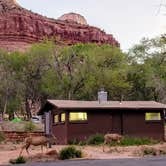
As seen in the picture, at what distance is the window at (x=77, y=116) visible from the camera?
30.4 metres

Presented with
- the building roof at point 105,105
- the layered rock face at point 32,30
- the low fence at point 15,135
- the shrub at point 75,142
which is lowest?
the shrub at point 75,142

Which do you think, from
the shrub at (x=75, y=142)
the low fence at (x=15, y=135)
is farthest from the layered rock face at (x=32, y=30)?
the shrub at (x=75, y=142)

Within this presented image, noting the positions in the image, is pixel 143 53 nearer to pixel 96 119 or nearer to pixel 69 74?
pixel 69 74

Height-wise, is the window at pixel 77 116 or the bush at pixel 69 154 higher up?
the window at pixel 77 116

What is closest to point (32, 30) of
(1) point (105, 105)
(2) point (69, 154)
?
(1) point (105, 105)

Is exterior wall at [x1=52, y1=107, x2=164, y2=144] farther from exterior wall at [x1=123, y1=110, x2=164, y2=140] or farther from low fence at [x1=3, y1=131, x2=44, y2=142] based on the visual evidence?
low fence at [x1=3, y1=131, x2=44, y2=142]

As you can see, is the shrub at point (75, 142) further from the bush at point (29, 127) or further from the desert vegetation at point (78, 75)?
the desert vegetation at point (78, 75)

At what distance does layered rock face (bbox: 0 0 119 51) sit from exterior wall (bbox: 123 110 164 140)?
7412cm

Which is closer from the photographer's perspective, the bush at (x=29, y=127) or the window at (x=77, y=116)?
the window at (x=77, y=116)

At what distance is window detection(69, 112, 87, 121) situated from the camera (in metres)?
30.4

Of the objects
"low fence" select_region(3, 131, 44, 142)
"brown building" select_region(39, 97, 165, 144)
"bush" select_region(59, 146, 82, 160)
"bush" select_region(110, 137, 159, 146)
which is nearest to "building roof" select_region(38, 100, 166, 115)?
"brown building" select_region(39, 97, 165, 144)

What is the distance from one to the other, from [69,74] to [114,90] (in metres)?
6.29

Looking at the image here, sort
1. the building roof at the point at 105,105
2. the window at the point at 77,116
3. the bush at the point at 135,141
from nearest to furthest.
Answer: the bush at the point at 135,141 < the building roof at the point at 105,105 < the window at the point at 77,116

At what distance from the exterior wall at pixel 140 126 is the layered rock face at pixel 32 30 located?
74121 mm
